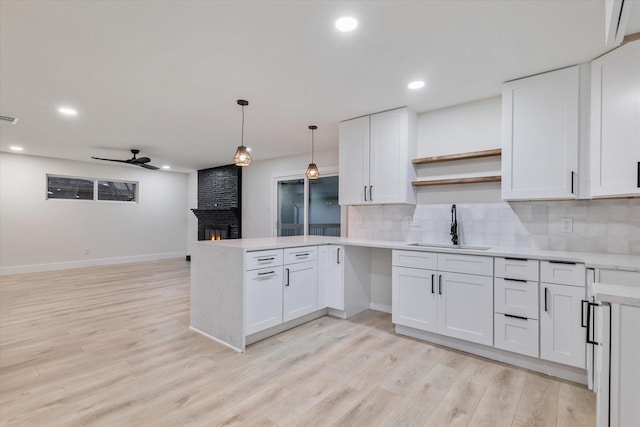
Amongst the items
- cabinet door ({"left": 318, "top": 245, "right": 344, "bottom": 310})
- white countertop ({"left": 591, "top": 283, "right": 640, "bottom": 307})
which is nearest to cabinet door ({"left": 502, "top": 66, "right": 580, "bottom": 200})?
white countertop ({"left": 591, "top": 283, "right": 640, "bottom": 307})

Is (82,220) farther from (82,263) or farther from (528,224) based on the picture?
(528,224)

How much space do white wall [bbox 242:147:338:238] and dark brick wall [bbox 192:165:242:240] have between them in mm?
161

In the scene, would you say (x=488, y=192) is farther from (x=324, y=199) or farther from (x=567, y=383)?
(x=324, y=199)

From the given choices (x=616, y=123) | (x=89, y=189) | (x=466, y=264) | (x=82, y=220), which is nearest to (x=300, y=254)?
(x=466, y=264)

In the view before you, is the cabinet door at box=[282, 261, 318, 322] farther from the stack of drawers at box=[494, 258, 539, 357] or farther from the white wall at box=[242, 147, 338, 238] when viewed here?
the white wall at box=[242, 147, 338, 238]

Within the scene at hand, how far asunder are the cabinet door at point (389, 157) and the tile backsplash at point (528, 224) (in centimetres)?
42

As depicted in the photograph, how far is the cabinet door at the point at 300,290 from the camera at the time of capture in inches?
128

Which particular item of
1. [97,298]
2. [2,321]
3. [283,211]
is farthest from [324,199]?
[2,321]

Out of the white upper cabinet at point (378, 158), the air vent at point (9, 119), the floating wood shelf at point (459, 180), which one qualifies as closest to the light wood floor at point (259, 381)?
the white upper cabinet at point (378, 158)

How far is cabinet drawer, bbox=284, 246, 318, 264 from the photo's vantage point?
3.26 meters

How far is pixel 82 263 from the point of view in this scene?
285 inches

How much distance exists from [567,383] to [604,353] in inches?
61.1

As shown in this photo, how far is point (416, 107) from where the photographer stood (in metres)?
3.54

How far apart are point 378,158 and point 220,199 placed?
5.16 metres
